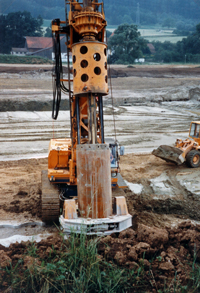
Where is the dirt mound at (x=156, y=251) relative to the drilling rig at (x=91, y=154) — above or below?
below

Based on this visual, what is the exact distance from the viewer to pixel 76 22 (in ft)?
19.4

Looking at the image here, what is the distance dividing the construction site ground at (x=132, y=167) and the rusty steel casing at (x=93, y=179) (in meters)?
0.60

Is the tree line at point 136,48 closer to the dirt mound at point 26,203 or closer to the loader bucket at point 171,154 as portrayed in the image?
the loader bucket at point 171,154

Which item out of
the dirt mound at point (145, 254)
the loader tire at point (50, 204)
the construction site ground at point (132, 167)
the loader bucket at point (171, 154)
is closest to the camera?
the dirt mound at point (145, 254)

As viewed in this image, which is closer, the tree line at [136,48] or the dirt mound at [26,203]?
the dirt mound at [26,203]

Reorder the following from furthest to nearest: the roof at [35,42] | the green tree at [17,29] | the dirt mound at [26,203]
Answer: the roof at [35,42] → the green tree at [17,29] → the dirt mound at [26,203]

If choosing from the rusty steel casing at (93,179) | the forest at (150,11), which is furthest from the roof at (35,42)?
the rusty steel casing at (93,179)

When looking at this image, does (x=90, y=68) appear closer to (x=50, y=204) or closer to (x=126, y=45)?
(x=50, y=204)

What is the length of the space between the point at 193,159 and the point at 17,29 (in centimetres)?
4517

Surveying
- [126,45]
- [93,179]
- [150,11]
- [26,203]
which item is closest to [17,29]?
[126,45]

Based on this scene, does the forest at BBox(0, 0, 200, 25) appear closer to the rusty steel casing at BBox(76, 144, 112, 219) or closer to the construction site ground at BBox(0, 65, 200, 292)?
the construction site ground at BBox(0, 65, 200, 292)

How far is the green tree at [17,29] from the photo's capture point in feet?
155

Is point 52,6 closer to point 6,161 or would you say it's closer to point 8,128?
point 8,128

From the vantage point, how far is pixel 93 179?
565 centimetres
